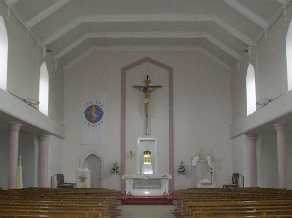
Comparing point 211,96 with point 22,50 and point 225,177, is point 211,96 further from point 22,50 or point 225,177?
point 22,50

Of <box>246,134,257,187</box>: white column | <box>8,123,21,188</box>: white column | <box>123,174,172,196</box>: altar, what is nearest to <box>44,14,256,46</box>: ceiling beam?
<box>246,134,257,187</box>: white column

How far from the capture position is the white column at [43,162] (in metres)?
20.7

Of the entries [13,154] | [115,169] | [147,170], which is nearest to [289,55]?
[147,170]

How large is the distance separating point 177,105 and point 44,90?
22.2 ft

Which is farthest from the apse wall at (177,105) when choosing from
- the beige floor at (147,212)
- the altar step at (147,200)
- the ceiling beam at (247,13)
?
the beige floor at (147,212)

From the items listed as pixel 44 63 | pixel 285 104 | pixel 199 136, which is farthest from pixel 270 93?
pixel 44 63

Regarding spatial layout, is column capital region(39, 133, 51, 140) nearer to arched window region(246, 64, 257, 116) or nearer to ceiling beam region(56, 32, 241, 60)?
ceiling beam region(56, 32, 241, 60)

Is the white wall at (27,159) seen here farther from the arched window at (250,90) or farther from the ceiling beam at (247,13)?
the ceiling beam at (247,13)

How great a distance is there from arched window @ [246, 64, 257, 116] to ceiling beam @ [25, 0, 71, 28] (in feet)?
26.8

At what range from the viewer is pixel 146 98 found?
78.8 ft

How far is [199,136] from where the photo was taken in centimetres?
2422

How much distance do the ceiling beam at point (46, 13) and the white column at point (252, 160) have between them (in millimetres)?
9293

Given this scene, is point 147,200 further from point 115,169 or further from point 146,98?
point 146,98

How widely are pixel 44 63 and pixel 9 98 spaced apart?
5.95 meters
